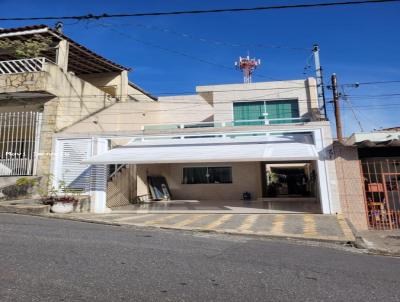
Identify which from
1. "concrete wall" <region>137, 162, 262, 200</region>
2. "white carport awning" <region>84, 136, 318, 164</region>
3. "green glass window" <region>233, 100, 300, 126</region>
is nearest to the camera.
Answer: "white carport awning" <region>84, 136, 318, 164</region>

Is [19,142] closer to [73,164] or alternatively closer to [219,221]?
[73,164]

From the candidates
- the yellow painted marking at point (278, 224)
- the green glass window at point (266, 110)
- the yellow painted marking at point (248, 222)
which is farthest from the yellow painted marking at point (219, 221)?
the green glass window at point (266, 110)

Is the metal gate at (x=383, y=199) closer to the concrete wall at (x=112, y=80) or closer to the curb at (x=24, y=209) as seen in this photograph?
the curb at (x=24, y=209)

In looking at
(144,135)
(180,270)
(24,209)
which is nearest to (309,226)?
(180,270)

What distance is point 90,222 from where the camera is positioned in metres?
12.0

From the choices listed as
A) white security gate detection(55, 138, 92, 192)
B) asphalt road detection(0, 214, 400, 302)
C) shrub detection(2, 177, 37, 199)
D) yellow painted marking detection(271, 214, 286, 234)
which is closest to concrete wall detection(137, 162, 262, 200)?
white security gate detection(55, 138, 92, 192)

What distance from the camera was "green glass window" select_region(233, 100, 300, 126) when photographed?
22.2 metres

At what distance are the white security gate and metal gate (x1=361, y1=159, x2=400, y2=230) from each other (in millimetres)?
13168

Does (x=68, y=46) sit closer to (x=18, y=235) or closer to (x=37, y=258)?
(x=18, y=235)

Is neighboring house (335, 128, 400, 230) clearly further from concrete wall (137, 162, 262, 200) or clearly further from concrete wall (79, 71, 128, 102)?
concrete wall (79, 71, 128, 102)

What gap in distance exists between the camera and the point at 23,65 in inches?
707

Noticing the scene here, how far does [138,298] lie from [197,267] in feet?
5.69

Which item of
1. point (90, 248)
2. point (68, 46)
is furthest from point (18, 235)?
point (68, 46)

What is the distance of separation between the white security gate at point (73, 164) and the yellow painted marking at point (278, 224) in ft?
30.0
